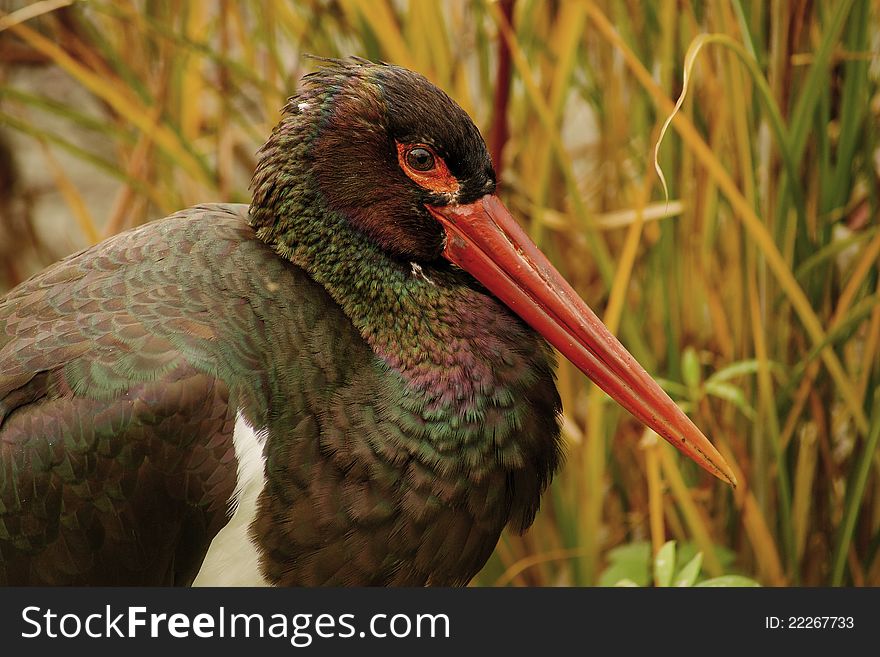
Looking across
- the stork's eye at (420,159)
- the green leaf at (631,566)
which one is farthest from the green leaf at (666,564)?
the stork's eye at (420,159)

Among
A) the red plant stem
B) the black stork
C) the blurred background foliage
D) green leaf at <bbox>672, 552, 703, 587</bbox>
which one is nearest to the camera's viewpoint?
the black stork

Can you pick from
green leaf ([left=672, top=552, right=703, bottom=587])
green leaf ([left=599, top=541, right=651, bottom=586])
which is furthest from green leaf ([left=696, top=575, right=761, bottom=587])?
green leaf ([left=599, top=541, right=651, bottom=586])

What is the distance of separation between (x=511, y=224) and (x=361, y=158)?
305 millimetres

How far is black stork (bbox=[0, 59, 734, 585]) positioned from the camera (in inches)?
69.2

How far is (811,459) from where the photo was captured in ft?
8.25

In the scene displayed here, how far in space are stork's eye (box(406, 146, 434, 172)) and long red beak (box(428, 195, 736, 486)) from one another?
8cm

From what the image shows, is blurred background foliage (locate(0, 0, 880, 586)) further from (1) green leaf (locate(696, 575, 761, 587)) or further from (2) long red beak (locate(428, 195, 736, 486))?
(2) long red beak (locate(428, 195, 736, 486))

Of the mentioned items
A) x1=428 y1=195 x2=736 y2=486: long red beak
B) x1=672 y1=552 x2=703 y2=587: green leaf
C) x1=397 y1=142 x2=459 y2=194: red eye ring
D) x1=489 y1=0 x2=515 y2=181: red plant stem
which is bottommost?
x1=672 y1=552 x2=703 y2=587: green leaf

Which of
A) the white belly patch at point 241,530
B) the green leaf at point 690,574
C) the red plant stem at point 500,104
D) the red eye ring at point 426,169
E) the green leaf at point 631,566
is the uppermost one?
the red plant stem at point 500,104

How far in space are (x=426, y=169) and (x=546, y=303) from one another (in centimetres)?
33

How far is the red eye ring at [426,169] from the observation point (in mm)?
1896

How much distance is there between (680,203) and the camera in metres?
2.49

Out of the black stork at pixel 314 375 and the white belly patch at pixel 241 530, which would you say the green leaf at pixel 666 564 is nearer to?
the black stork at pixel 314 375

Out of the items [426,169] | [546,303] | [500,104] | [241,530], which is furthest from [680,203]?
[241,530]
